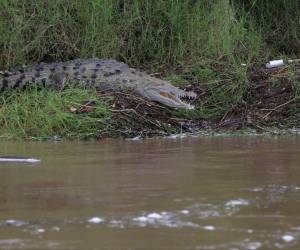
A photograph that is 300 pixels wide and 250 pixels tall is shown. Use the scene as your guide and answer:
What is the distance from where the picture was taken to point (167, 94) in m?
7.69

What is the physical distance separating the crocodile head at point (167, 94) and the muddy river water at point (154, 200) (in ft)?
7.20

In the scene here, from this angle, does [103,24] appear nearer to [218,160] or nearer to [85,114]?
[85,114]

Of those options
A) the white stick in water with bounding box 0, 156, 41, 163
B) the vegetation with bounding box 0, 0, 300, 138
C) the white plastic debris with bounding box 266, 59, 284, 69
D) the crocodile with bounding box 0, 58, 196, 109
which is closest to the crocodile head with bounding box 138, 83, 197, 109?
the crocodile with bounding box 0, 58, 196, 109

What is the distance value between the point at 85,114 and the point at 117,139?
0.63 metres

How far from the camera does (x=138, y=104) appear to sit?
734 cm

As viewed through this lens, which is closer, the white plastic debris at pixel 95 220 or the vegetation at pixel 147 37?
the white plastic debris at pixel 95 220

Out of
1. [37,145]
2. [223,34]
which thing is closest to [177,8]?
[223,34]

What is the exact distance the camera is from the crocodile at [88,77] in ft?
26.6

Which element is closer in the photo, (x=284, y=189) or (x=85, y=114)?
(x=284, y=189)

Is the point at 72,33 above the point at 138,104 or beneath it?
above

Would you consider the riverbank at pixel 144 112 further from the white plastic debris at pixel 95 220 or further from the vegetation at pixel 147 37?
the white plastic debris at pixel 95 220

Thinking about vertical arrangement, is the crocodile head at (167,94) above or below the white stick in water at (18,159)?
above

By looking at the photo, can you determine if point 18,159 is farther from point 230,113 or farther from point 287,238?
point 230,113

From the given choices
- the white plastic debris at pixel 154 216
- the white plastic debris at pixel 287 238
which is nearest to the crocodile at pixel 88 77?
the white plastic debris at pixel 154 216
